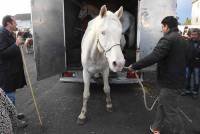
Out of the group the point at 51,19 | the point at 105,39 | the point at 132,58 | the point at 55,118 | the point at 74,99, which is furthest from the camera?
the point at 132,58

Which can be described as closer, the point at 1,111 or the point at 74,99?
the point at 1,111

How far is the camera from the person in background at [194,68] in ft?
22.2

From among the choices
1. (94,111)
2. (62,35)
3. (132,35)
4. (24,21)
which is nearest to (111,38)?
(94,111)

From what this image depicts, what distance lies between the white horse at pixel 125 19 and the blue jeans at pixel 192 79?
72.3 inches

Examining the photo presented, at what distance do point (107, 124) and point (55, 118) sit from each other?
3.66 feet

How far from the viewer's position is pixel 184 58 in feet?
14.1

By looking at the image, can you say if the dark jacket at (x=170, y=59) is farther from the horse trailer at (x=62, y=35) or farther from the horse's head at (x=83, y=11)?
the horse's head at (x=83, y=11)

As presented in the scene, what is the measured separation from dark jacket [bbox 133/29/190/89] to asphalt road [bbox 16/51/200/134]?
1087 mm

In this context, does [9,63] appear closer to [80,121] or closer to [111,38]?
[80,121]

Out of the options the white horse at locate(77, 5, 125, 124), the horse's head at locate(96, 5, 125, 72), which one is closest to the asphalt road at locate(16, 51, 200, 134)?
the white horse at locate(77, 5, 125, 124)

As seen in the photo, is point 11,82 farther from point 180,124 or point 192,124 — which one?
point 192,124

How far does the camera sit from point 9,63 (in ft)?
16.0

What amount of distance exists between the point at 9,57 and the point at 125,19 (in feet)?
12.5

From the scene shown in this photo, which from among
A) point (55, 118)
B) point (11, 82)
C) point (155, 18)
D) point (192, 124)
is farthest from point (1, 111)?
point (155, 18)
